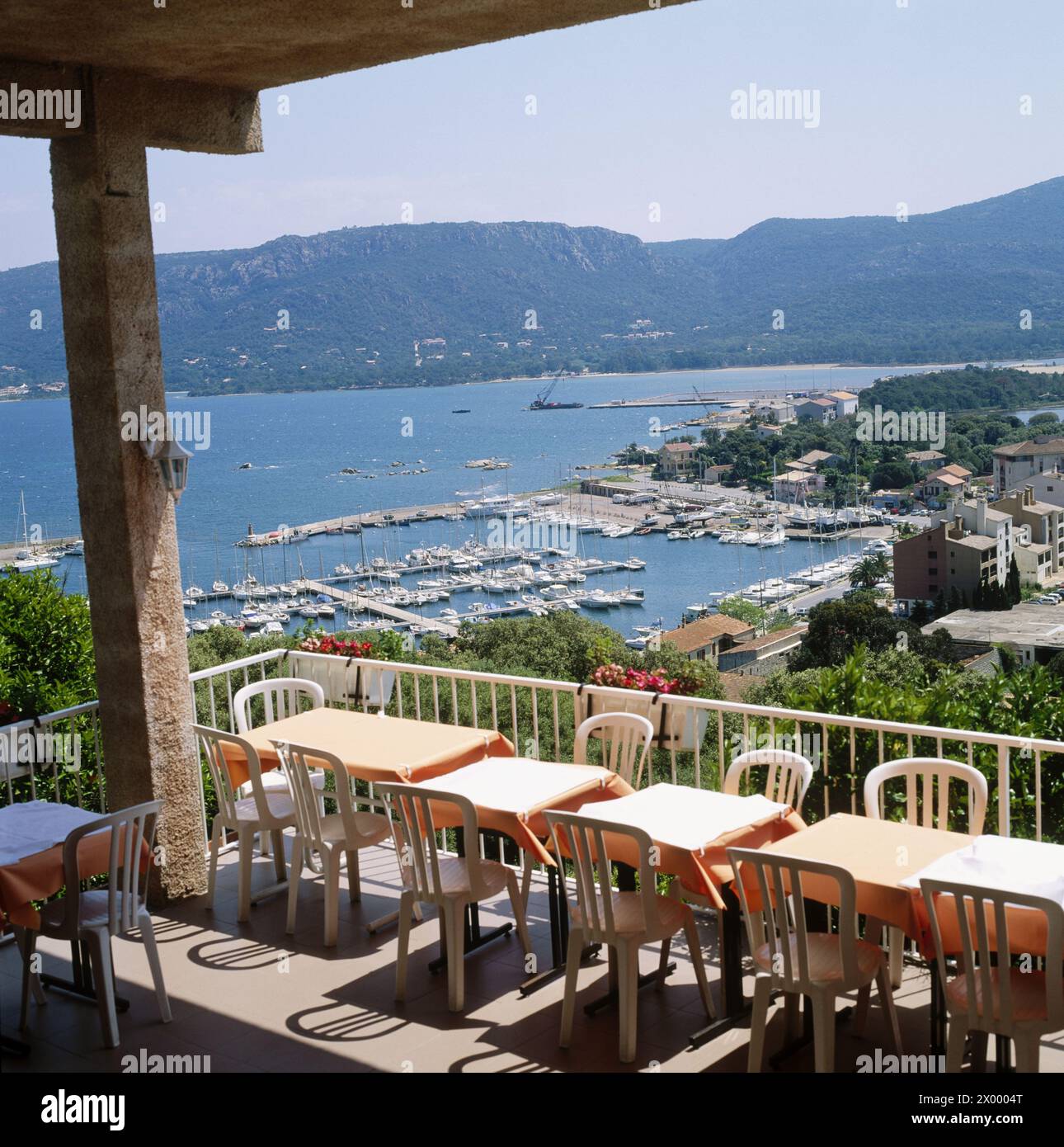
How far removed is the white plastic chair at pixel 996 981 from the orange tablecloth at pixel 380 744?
91.6 inches

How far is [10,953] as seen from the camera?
16.4 ft

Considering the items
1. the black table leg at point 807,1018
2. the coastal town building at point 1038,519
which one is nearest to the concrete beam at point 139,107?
the black table leg at point 807,1018

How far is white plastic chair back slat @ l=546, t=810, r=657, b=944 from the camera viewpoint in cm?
371

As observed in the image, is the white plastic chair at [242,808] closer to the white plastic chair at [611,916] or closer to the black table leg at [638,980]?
the black table leg at [638,980]

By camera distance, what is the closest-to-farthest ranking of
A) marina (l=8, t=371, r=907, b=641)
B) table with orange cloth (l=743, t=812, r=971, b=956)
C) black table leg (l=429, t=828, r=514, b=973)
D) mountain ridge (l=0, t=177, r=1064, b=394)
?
table with orange cloth (l=743, t=812, r=971, b=956) < black table leg (l=429, t=828, r=514, b=973) < mountain ridge (l=0, t=177, r=1064, b=394) < marina (l=8, t=371, r=907, b=641)

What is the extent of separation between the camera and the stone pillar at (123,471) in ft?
16.2

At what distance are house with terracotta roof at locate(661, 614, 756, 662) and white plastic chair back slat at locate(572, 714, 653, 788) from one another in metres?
39.2

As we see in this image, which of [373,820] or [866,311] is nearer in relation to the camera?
[373,820]

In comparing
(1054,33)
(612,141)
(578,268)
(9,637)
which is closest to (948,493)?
(578,268)

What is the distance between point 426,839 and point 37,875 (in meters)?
1.29

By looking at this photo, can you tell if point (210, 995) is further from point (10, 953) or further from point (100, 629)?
point (100, 629)

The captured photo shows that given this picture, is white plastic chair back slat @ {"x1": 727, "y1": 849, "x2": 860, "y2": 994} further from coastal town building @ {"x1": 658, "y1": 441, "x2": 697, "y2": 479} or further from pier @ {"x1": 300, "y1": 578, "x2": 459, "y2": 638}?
coastal town building @ {"x1": 658, "y1": 441, "x2": 697, "y2": 479}

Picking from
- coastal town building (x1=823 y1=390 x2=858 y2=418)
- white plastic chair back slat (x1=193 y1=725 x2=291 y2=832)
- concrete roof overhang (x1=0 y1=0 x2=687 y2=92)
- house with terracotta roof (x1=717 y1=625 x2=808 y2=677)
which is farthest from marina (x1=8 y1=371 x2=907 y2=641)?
concrete roof overhang (x1=0 y1=0 x2=687 y2=92)
